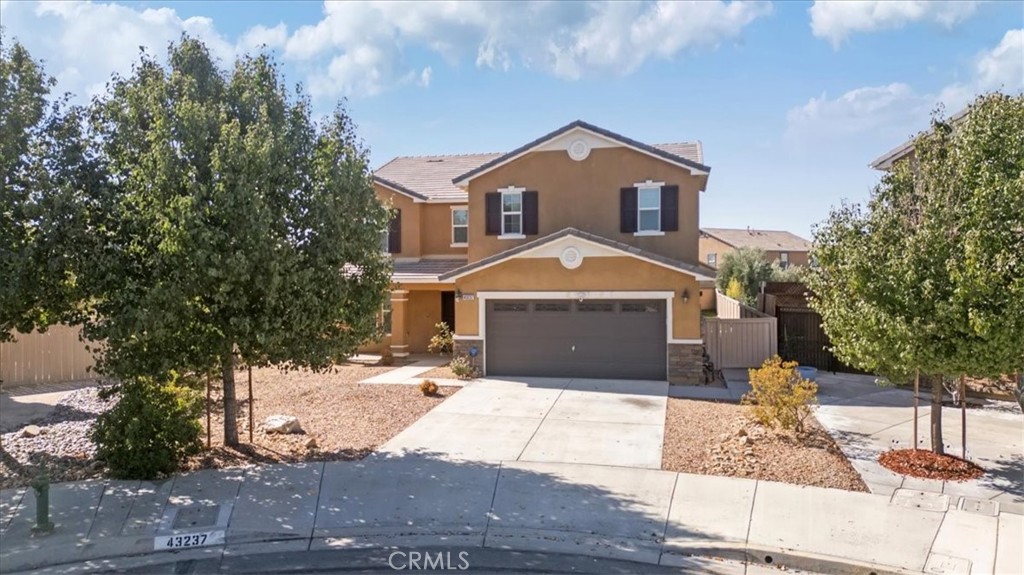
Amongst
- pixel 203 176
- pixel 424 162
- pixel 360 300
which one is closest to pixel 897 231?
pixel 360 300

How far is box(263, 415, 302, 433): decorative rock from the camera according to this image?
440 inches

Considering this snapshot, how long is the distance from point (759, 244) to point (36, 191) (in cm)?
5788

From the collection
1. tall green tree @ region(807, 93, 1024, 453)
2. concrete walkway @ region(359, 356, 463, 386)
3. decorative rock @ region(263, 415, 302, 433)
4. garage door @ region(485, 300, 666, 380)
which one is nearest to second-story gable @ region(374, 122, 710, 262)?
garage door @ region(485, 300, 666, 380)

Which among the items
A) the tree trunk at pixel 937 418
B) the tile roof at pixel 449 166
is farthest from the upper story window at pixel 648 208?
the tree trunk at pixel 937 418

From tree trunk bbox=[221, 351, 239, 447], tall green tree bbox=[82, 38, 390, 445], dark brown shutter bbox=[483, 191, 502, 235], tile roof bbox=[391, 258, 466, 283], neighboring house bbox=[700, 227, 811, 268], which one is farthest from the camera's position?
neighboring house bbox=[700, 227, 811, 268]

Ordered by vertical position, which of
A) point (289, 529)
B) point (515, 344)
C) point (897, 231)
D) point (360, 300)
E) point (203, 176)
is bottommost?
point (289, 529)

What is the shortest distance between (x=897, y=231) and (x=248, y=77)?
9692 millimetres

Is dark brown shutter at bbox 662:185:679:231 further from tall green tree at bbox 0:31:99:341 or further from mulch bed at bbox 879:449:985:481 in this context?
tall green tree at bbox 0:31:99:341

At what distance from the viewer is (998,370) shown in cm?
837

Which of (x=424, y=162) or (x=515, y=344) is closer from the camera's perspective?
(x=515, y=344)

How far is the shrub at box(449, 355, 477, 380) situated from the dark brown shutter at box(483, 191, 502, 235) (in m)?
4.24

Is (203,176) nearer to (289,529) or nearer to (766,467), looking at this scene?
(289,529)

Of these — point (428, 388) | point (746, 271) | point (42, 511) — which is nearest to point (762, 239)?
point (746, 271)

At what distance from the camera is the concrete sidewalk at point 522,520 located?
6625 millimetres
